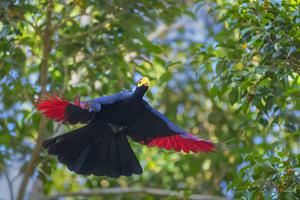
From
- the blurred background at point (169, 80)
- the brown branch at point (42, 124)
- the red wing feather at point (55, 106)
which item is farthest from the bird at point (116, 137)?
the brown branch at point (42, 124)

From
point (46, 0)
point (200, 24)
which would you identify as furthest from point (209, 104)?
point (46, 0)

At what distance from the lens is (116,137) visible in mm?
3318

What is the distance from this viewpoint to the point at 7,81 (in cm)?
414

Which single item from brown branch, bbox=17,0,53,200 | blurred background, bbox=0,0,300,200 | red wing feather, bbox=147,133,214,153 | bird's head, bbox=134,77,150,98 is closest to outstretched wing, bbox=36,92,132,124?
bird's head, bbox=134,77,150,98

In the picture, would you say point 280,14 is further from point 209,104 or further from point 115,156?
point 209,104

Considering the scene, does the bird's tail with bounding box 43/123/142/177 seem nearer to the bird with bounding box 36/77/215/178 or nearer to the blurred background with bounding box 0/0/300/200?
the bird with bounding box 36/77/215/178

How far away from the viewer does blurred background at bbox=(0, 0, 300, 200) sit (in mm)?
3262

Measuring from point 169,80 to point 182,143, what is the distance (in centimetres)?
81

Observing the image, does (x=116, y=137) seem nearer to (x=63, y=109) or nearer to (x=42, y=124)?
(x=63, y=109)

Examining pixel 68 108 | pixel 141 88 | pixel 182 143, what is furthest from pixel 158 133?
pixel 68 108

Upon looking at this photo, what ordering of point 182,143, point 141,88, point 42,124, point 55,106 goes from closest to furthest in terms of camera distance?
point 55,106 → point 141,88 → point 182,143 → point 42,124

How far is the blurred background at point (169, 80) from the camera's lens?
3.26 meters

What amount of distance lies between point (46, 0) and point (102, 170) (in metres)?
1.44

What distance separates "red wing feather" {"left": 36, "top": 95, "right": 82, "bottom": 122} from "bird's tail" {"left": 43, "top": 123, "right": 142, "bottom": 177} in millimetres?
241
